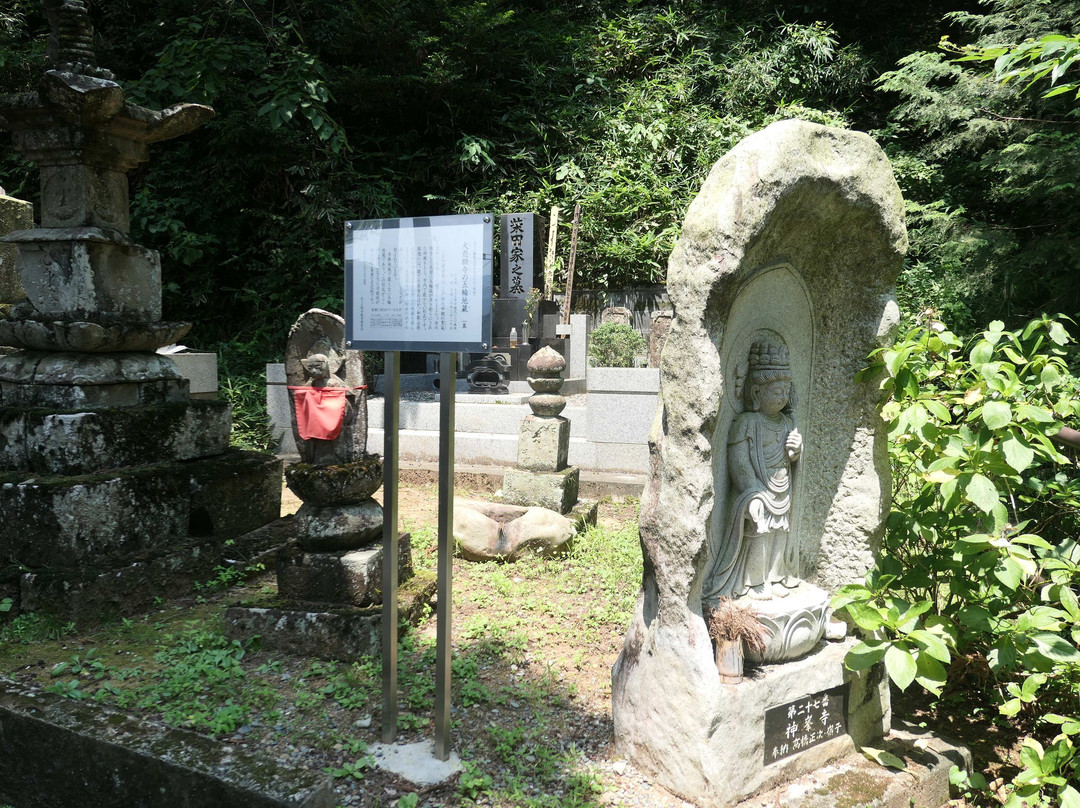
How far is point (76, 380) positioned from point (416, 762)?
2.81 meters

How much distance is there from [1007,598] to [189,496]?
397 centimetres

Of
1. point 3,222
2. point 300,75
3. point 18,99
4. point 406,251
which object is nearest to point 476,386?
point 300,75

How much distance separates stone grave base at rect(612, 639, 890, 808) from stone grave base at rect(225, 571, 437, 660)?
1172mm

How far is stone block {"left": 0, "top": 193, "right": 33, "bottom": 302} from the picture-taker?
496cm

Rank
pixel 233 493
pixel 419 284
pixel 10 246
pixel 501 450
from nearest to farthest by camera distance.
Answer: pixel 419 284
pixel 233 493
pixel 10 246
pixel 501 450

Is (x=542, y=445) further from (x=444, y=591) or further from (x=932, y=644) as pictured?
(x=932, y=644)

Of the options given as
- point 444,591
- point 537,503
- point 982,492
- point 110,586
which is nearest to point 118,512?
point 110,586

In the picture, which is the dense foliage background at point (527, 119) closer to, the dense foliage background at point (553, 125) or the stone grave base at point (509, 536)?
the dense foliage background at point (553, 125)

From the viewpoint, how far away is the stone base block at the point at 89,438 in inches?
149

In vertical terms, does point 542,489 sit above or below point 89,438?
below

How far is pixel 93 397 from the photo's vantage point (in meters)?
3.98

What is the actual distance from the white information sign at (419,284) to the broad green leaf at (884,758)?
2.04 m

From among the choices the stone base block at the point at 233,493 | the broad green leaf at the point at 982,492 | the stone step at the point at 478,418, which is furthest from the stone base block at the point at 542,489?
the broad green leaf at the point at 982,492

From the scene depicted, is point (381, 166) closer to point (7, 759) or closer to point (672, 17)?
point (672, 17)
